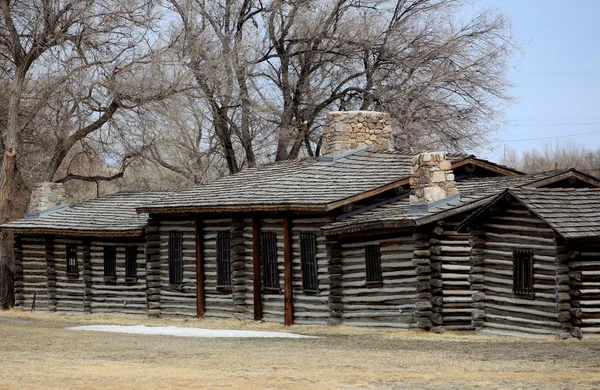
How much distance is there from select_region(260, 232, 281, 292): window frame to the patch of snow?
9.24ft

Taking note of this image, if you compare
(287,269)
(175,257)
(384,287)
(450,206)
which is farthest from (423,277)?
(175,257)

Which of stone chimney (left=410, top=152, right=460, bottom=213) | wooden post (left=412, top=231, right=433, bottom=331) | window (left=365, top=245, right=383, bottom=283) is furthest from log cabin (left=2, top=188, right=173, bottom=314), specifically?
wooden post (left=412, top=231, right=433, bottom=331)

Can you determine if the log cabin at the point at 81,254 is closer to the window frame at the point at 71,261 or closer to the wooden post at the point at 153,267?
the window frame at the point at 71,261

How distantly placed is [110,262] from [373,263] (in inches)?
444

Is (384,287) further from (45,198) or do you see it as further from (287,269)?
(45,198)

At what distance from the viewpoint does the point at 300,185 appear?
28.9 m

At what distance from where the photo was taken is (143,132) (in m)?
38.0

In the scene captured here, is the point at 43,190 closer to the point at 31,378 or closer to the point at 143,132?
the point at 143,132

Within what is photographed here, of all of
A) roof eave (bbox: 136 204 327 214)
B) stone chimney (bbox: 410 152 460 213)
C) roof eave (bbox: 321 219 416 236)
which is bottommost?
roof eave (bbox: 321 219 416 236)

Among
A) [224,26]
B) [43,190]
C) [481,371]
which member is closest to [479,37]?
[224,26]

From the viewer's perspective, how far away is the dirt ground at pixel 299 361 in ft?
49.8

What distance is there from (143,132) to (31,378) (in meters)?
22.9

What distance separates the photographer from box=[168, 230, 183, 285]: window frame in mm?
31922

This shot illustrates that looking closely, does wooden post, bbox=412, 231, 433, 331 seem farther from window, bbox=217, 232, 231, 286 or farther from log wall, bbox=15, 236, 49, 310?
log wall, bbox=15, 236, 49, 310
